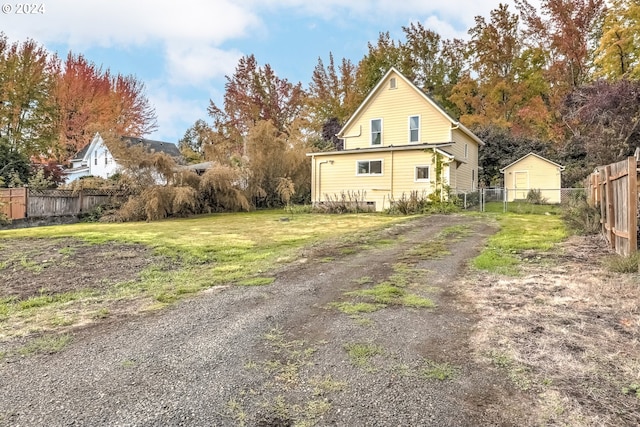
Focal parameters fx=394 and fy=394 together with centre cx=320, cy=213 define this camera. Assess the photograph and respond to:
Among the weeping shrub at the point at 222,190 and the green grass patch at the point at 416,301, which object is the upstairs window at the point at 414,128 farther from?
the green grass patch at the point at 416,301

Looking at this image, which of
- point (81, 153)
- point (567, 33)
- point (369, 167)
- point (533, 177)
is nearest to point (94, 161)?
point (81, 153)

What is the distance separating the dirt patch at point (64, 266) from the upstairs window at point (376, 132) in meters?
15.2

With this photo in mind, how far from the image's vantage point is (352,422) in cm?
218

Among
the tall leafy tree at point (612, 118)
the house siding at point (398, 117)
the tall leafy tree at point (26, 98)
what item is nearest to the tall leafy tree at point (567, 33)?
the tall leafy tree at point (612, 118)

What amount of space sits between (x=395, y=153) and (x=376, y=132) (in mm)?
3086

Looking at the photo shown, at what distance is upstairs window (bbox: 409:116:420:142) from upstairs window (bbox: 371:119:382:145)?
5.40ft

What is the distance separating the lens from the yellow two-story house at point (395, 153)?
59.6ft

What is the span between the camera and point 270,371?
2.80 meters

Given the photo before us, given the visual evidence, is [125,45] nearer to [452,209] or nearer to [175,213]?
[175,213]

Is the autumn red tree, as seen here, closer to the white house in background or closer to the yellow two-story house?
the white house in background

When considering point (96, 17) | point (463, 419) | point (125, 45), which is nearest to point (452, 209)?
point (463, 419)

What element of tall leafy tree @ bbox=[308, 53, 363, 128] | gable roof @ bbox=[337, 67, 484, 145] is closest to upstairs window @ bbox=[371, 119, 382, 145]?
gable roof @ bbox=[337, 67, 484, 145]

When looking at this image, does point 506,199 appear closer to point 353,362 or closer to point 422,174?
point 422,174

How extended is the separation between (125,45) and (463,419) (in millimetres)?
23275
